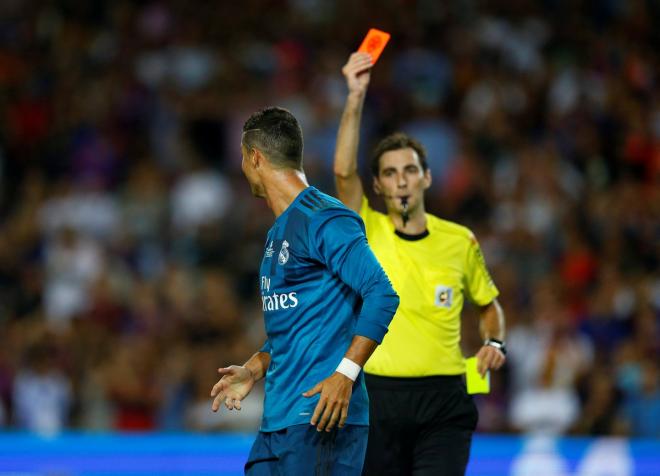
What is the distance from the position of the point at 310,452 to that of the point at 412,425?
1341 millimetres

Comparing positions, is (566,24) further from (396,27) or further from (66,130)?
(66,130)

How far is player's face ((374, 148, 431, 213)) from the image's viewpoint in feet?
18.5

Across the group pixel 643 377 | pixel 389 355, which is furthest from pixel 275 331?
pixel 643 377

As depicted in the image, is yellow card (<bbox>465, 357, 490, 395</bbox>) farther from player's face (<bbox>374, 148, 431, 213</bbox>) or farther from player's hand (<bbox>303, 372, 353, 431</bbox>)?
player's hand (<bbox>303, 372, 353, 431</bbox>)

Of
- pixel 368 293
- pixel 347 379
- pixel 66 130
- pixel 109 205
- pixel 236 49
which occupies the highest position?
pixel 236 49

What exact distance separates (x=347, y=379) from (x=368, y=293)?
31cm

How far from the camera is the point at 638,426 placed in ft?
30.3

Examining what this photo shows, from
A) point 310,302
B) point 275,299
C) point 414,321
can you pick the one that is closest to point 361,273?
point 310,302

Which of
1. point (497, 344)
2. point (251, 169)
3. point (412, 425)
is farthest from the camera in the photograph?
point (497, 344)

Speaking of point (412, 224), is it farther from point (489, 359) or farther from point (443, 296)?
point (489, 359)

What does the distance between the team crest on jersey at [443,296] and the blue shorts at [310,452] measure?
136cm

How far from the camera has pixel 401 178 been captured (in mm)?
5629

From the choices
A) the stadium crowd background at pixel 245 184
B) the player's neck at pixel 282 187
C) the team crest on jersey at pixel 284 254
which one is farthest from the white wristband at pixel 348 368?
the stadium crowd background at pixel 245 184

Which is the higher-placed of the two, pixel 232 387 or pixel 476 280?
pixel 476 280
